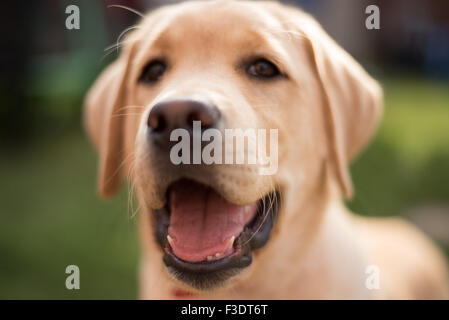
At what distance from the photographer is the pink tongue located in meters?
2.45

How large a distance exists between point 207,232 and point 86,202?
3.97m

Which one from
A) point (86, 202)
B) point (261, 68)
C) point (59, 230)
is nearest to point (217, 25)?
point (261, 68)

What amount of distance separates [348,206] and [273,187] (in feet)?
12.2

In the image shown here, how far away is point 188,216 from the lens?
253cm

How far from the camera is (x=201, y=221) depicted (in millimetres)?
2504

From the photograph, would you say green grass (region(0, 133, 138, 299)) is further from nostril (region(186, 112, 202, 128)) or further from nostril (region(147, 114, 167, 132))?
nostril (region(186, 112, 202, 128))

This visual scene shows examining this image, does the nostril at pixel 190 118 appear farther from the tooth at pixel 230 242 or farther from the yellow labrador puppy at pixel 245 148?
the tooth at pixel 230 242

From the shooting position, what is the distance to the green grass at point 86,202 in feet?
15.8

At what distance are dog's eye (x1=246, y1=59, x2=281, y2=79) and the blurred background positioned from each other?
7.38 ft

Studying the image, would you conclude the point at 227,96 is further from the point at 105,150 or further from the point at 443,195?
the point at 443,195

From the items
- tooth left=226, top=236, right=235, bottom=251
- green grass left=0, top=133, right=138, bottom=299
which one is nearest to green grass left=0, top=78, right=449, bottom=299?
green grass left=0, top=133, right=138, bottom=299

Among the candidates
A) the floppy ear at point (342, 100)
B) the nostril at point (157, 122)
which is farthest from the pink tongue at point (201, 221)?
the floppy ear at point (342, 100)

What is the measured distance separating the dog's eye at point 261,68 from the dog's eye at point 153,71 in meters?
0.44

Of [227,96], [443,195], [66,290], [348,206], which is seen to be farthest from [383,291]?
[443,195]
